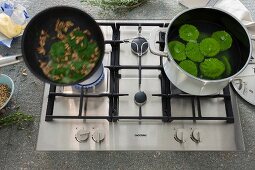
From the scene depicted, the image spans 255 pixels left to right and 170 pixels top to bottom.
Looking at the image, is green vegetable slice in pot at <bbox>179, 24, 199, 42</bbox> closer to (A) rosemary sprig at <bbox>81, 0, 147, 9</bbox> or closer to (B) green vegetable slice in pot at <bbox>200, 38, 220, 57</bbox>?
(B) green vegetable slice in pot at <bbox>200, 38, 220, 57</bbox>

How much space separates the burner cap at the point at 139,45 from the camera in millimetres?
830

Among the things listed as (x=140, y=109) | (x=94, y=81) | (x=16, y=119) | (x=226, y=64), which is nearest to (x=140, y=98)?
(x=140, y=109)

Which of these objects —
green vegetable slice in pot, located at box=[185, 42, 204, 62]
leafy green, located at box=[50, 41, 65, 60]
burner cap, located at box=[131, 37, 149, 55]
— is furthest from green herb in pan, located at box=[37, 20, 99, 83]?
green vegetable slice in pot, located at box=[185, 42, 204, 62]

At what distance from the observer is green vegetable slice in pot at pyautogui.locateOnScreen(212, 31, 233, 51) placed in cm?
76

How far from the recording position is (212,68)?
0.72 meters

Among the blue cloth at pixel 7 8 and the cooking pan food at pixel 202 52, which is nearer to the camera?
the cooking pan food at pixel 202 52

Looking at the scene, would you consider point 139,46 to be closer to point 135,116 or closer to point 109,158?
point 135,116

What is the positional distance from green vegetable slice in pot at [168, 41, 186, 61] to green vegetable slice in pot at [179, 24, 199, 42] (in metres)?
0.03

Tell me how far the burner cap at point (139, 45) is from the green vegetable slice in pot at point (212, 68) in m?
0.18

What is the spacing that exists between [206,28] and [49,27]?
413 mm

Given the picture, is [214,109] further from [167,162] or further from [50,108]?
[50,108]

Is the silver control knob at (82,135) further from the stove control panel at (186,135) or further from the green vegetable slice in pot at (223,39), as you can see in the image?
the green vegetable slice in pot at (223,39)

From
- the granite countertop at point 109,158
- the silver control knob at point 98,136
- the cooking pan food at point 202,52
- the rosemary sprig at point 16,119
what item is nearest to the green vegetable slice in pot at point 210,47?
the cooking pan food at point 202,52

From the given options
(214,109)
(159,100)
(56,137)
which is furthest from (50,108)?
(214,109)
